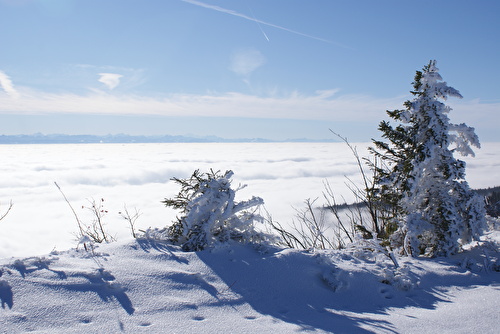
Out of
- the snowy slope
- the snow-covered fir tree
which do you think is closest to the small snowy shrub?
the snowy slope

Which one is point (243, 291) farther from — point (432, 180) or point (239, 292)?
point (432, 180)

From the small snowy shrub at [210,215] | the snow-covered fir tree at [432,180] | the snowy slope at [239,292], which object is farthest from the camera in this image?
the snow-covered fir tree at [432,180]

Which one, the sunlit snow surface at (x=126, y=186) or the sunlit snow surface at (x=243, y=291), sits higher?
the sunlit snow surface at (x=243, y=291)

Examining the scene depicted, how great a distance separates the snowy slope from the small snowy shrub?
243 millimetres

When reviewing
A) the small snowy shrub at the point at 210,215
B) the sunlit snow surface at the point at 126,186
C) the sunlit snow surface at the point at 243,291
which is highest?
the small snowy shrub at the point at 210,215

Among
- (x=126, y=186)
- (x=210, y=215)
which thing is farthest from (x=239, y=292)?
(x=126, y=186)

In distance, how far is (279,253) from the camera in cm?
425

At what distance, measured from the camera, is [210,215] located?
444cm

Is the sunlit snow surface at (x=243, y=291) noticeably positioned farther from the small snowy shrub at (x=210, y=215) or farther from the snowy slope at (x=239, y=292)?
the small snowy shrub at (x=210, y=215)

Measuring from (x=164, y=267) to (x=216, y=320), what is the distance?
3.57 ft

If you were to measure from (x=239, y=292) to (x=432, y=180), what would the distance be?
3.54 m

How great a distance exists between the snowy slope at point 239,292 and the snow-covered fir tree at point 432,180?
48 centimetres

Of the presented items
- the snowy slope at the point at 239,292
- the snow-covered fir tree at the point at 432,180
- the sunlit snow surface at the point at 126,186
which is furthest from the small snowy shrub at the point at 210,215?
the sunlit snow surface at the point at 126,186

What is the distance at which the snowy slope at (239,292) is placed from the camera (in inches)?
108
